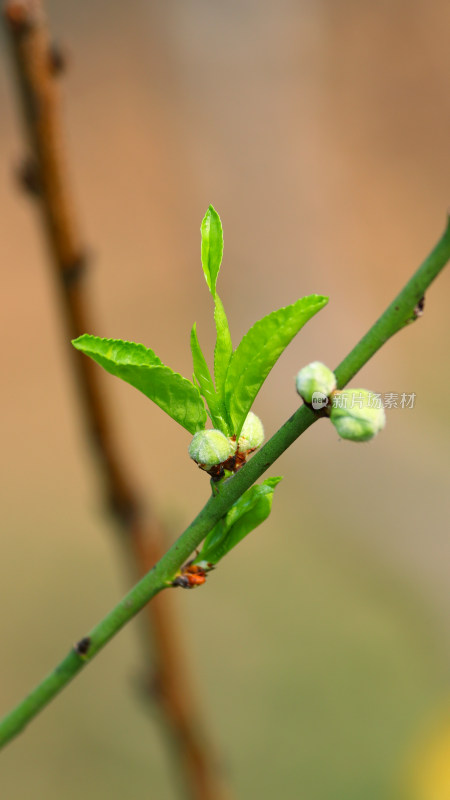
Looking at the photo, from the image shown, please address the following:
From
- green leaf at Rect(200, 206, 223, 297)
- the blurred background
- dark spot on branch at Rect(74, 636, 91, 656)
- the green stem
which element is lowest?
dark spot on branch at Rect(74, 636, 91, 656)

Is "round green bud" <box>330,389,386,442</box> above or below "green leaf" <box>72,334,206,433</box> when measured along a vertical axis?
above

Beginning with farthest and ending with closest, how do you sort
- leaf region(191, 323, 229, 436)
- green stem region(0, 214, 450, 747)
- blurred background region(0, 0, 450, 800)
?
blurred background region(0, 0, 450, 800)
leaf region(191, 323, 229, 436)
green stem region(0, 214, 450, 747)

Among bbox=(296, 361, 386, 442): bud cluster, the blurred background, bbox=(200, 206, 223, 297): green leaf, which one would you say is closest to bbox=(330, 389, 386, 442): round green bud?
Answer: bbox=(296, 361, 386, 442): bud cluster

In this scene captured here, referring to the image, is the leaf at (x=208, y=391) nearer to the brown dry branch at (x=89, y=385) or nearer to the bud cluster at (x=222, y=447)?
the bud cluster at (x=222, y=447)

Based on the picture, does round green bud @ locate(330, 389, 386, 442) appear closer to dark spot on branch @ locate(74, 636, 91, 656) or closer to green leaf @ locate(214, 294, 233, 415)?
green leaf @ locate(214, 294, 233, 415)

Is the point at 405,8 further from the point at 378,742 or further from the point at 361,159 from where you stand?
the point at 378,742

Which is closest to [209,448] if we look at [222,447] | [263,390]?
[222,447]

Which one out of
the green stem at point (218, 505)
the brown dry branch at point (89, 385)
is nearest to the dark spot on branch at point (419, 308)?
the green stem at point (218, 505)
